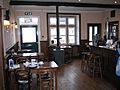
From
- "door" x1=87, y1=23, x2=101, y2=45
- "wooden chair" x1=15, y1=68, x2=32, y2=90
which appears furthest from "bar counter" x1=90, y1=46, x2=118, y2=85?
"door" x1=87, y1=23, x2=101, y2=45

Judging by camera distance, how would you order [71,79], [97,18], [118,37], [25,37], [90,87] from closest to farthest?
[90,87] < [71,79] < [118,37] < [25,37] < [97,18]

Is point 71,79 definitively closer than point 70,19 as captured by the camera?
Yes

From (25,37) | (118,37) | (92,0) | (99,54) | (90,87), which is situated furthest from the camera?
(25,37)

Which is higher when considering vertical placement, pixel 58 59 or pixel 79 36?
pixel 79 36

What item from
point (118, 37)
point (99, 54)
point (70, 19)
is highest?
point (70, 19)

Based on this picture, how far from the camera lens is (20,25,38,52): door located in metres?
10.7

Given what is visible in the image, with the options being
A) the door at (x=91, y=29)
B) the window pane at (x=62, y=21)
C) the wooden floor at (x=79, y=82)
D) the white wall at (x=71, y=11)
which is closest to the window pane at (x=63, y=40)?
the window pane at (x=62, y=21)

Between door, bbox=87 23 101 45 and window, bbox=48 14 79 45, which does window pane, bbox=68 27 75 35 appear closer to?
window, bbox=48 14 79 45

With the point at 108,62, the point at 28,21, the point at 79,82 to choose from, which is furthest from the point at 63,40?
the point at 79,82

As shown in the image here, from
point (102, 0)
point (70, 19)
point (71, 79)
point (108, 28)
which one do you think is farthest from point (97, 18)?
point (71, 79)

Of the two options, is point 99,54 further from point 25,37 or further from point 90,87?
point 25,37

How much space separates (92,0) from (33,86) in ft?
14.6

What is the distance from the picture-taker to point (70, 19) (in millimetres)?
11484

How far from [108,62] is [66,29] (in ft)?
18.2
